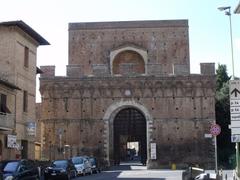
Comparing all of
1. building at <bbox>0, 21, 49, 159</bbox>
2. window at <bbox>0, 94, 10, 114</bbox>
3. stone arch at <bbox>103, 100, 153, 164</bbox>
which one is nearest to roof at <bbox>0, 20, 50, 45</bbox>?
building at <bbox>0, 21, 49, 159</bbox>

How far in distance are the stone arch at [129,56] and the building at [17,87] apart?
1597cm

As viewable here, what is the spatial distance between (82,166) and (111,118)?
10752mm

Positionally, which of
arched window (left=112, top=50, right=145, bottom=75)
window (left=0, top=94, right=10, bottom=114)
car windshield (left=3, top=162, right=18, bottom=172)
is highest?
arched window (left=112, top=50, right=145, bottom=75)

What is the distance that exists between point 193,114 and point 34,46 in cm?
1655

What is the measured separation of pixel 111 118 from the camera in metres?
47.8

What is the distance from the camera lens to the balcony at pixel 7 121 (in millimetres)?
31484

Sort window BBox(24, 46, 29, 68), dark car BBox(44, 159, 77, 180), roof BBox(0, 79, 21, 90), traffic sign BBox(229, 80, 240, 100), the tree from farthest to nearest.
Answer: the tree < window BBox(24, 46, 29, 68) < roof BBox(0, 79, 21, 90) < dark car BBox(44, 159, 77, 180) < traffic sign BBox(229, 80, 240, 100)

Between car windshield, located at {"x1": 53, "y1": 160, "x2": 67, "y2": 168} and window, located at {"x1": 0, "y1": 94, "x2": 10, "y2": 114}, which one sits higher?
window, located at {"x1": 0, "y1": 94, "x2": 10, "y2": 114}

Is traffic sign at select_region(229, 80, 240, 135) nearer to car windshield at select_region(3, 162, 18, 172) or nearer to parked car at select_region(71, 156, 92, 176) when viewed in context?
car windshield at select_region(3, 162, 18, 172)

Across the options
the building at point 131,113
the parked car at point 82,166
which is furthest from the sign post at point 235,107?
the building at point 131,113

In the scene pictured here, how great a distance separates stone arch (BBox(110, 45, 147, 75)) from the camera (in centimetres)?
5341

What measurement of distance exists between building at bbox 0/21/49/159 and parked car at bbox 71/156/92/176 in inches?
136

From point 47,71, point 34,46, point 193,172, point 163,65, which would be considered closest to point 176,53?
point 163,65

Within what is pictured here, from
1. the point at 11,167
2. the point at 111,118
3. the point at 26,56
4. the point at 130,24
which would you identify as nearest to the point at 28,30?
the point at 26,56
